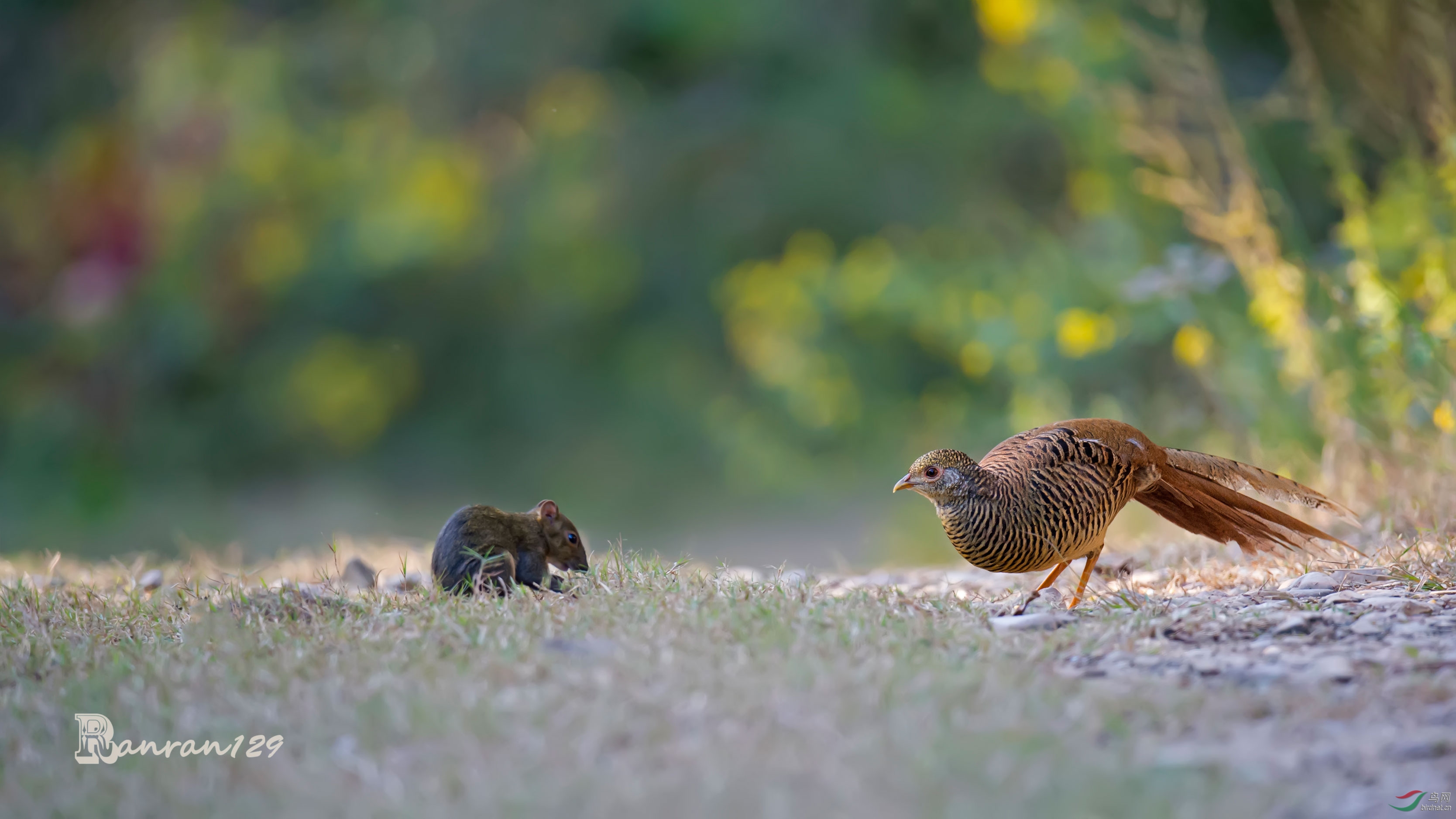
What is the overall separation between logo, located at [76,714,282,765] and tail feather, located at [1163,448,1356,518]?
2.25 m

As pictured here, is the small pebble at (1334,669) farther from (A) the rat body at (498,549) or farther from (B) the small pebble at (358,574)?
(B) the small pebble at (358,574)

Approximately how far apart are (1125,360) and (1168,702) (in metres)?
5.27

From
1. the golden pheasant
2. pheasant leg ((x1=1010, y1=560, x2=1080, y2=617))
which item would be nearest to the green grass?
pheasant leg ((x1=1010, y1=560, x2=1080, y2=617))

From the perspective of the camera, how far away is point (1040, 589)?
281cm

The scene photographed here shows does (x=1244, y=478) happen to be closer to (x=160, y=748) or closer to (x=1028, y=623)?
(x=1028, y=623)

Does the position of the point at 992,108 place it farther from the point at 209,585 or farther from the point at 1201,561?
the point at 209,585

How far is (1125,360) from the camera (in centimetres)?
682

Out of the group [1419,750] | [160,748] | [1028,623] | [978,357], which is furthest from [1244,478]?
[978,357]

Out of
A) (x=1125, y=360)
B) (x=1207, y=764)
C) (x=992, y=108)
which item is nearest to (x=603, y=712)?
(x=1207, y=764)

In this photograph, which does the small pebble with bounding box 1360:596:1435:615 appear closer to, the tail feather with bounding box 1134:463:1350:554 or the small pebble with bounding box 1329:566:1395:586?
the small pebble with bounding box 1329:566:1395:586

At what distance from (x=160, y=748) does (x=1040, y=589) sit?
1.86m

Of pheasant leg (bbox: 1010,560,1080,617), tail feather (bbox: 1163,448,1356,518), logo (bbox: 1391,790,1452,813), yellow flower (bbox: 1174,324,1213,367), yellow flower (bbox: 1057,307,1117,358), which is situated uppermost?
yellow flower (bbox: 1057,307,1117,358)

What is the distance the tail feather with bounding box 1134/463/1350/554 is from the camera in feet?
9.87

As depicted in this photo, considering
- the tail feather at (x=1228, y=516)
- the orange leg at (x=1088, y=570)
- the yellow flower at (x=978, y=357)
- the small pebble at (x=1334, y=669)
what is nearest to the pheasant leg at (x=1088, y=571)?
the orange leg at (x=1088, y=570)
